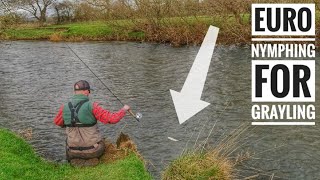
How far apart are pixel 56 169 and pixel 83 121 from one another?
55.3 inches

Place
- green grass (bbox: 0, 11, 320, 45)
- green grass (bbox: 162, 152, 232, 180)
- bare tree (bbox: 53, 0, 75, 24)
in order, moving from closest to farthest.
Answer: green grass (bbox: 162, 152, 232, 180) → green grass (bbox: 0, 11, 320, 45) → bare tree (bbox: 53, 0, 75, 24)

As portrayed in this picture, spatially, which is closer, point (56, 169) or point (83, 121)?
point (83, 121)

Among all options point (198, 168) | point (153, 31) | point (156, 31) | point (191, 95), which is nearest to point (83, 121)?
point (198, 168)

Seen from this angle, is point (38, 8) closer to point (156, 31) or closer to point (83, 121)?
point (156, 31)

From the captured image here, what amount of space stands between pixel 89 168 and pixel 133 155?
1.13 m

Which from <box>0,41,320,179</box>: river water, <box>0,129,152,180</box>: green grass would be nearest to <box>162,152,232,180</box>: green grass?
<box>0,129,152,180</box>: green grass

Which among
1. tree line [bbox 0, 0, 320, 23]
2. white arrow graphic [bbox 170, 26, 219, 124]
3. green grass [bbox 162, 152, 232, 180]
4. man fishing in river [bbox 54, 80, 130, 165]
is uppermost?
tree line [bbox 0, 0, 320, 23]

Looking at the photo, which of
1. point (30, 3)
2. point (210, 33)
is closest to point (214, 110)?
point (210, 33)

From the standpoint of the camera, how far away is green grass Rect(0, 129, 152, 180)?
10.4 meters

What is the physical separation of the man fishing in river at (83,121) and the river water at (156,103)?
1.89 m

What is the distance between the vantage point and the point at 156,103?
2072cm

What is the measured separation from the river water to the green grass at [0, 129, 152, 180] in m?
1.27

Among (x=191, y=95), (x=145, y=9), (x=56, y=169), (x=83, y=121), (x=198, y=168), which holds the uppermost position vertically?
(x=145, y=9)

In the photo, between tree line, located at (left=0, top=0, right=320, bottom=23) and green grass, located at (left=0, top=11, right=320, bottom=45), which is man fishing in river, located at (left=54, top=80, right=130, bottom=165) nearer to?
tree line, located at (left=0, top=0, right=320, bottom=23)
